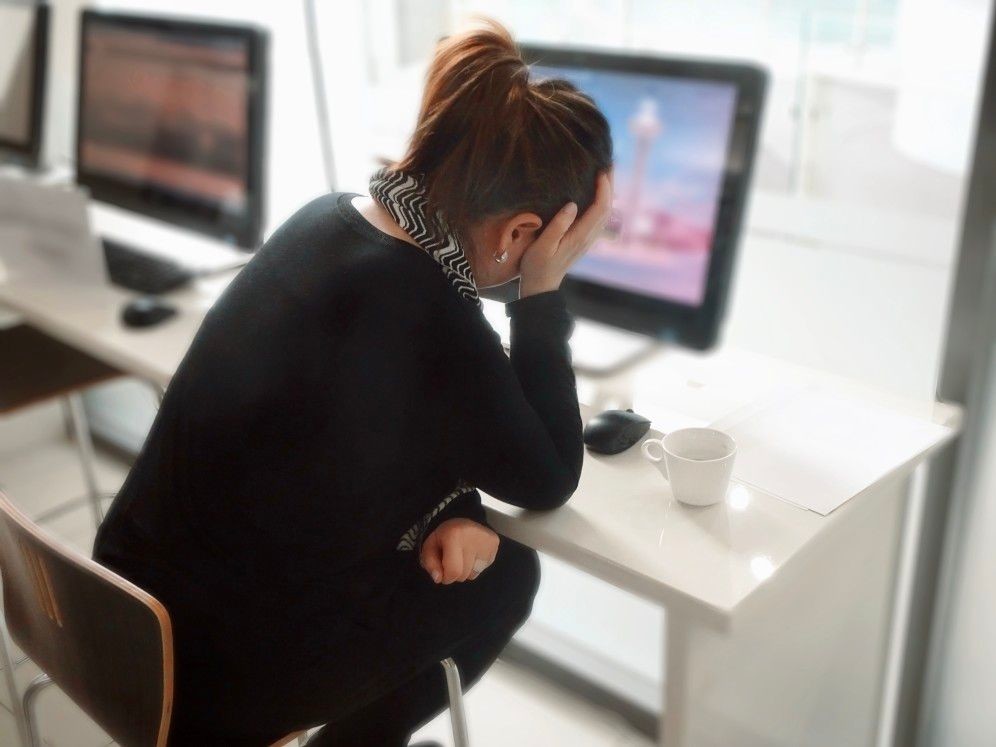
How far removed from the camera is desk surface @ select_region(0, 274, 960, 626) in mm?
1046

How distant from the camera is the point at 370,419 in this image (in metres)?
1.02

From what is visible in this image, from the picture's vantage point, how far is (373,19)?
2.45 meters

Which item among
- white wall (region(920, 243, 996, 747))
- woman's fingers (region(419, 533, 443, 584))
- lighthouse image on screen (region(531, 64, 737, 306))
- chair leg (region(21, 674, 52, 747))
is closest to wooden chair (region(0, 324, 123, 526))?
chair leg (region(21, 674, 52, 747))

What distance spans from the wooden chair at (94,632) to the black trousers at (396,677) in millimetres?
63

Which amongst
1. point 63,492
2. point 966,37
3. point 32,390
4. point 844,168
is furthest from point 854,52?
point 63,492

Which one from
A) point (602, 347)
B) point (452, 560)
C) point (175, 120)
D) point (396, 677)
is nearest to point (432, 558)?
point (452, 560)

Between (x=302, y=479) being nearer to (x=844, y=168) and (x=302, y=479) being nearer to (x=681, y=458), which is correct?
(x=681, y=458)

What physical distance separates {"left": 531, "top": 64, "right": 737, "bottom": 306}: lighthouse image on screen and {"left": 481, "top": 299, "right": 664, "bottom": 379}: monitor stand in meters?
0.11

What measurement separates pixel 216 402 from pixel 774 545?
59 cm

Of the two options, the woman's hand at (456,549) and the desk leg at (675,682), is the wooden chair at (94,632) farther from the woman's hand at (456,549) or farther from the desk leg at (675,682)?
the desk leg at (675,682)

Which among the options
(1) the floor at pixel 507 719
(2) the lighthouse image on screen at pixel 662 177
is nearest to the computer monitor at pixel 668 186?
(2) the lighthouse image on screen at pixel 662 177

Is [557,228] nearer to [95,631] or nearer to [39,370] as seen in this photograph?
[95,631]

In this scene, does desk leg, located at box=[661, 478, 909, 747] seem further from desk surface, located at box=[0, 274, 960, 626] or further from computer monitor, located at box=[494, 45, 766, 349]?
computer monitor, located at box=[494, 45, 766, 349]

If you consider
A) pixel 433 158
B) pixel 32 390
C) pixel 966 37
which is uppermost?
pixel 966 37
